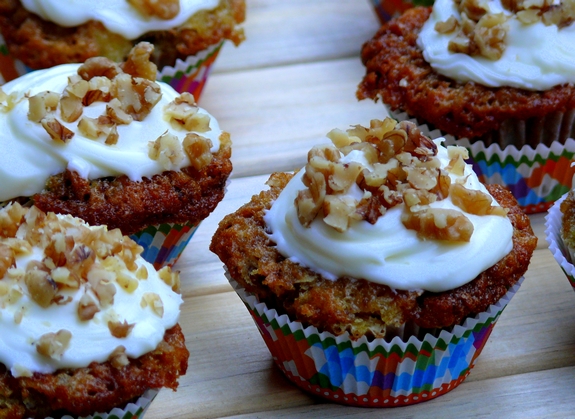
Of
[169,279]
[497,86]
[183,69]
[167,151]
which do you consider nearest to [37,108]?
[167,151]

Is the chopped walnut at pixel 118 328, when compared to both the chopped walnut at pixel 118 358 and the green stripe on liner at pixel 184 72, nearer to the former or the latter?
the chopped walnut at pixel 118 358

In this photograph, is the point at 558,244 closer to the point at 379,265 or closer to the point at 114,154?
the point at 379,265

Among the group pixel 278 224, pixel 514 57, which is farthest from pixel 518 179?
pixel 278 224

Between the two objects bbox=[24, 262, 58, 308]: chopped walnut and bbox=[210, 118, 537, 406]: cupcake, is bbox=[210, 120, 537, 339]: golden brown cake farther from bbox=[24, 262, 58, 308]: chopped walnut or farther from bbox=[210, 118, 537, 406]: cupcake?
bbox=[24, 262, 58, 308]: chopped walnut

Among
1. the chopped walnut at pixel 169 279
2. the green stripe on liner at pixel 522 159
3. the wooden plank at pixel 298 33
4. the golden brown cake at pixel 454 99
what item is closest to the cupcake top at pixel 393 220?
the chopped walnut at pixel 169 279

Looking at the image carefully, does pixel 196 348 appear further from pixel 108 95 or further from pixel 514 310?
pixel 514 310

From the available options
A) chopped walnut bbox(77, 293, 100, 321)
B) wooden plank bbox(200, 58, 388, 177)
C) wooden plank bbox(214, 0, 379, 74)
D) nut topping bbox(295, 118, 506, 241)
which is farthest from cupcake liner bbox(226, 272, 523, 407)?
wooden plank bbox(214, 0, 379, 74)
